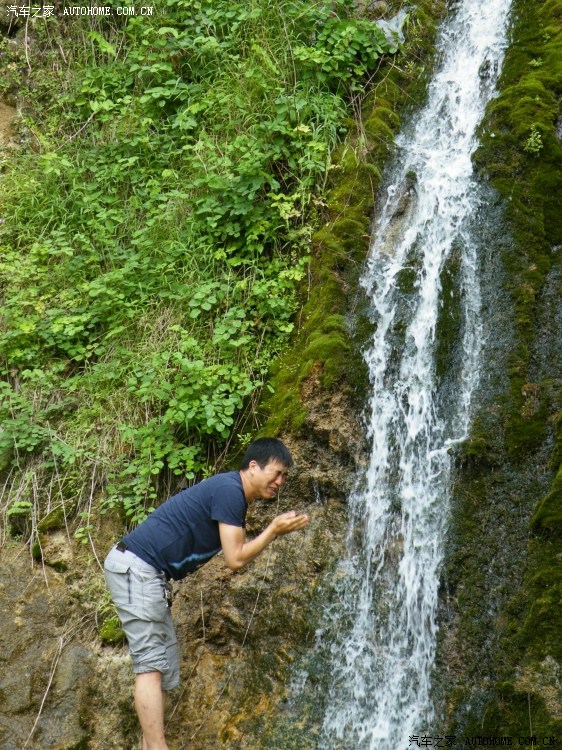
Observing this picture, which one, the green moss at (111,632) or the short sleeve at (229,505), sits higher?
the short sleeve at (229,505)

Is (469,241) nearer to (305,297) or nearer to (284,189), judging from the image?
(305,297)

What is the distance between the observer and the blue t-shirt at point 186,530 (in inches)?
151

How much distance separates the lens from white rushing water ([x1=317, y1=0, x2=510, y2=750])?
436 cm

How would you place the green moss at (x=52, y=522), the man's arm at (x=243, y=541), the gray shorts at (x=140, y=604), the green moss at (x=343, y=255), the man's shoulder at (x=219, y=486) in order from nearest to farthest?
the man's arm at (x=243, y=541) → the man's shoulder at (x=219, y=486) → the gray shorts at (x=140, y=604) → the green moss at (x=343, y=255) → the green moss at (x=52, y=522)

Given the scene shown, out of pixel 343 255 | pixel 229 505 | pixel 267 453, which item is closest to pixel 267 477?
pixel 267 453

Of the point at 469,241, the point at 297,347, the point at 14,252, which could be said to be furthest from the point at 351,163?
the point at 14,252

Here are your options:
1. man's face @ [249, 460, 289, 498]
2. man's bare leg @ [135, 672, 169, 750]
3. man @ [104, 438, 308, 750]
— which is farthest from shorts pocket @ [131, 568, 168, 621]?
man's face @ [249, 460, 289, 498]

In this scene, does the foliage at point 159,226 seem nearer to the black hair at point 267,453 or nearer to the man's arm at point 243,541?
the black hair at point 267,453

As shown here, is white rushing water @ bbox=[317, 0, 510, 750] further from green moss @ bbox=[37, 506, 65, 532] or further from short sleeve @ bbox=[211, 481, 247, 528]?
green moss @ bbox=[37, 506, 65, 532]

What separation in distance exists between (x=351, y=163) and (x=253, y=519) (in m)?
3.08

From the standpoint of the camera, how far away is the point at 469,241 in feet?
18.5

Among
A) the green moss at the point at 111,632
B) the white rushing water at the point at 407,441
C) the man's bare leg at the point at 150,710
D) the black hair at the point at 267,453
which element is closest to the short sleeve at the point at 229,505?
the black hair at the point at 267,453

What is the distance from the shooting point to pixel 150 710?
3.83 metres

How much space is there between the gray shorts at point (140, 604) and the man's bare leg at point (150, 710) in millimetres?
52
